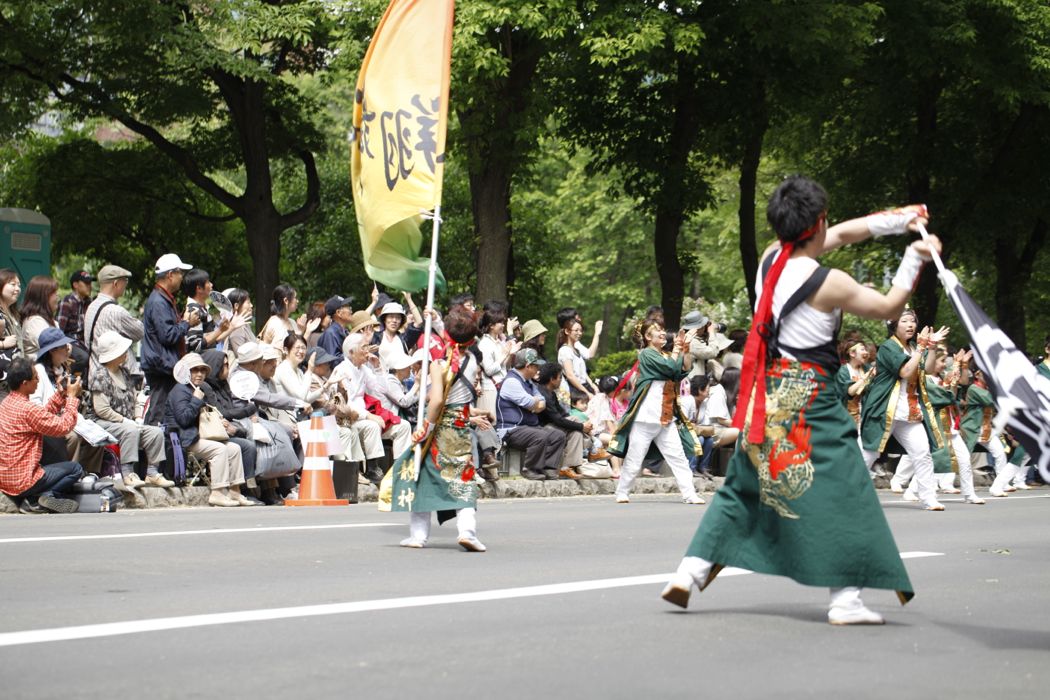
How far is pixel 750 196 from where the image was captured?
3284cm

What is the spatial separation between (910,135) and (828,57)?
333 inches

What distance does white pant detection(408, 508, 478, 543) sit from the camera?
11.3 metres

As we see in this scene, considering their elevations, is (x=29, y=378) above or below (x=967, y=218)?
below

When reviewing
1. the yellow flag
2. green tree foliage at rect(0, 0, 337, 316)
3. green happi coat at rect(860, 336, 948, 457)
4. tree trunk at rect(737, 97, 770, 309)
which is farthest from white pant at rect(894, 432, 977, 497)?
green tree foliage at rect(0, 0, 337, 316)

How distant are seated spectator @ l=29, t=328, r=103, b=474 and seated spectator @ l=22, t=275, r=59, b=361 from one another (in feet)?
1.74

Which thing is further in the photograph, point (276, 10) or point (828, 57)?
point (828, 57)

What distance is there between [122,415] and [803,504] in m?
9.18

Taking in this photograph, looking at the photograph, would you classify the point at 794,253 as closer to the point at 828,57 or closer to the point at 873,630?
the point at 873,630

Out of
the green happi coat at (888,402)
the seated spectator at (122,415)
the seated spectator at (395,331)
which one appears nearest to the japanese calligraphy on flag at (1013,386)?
the seated spectator at (122,415)

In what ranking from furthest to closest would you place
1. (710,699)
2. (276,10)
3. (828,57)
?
(828,57), (276,10), (710,699)

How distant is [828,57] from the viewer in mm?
30328

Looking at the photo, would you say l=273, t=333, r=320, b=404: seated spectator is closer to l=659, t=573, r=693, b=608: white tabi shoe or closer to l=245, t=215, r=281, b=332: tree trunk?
l=659, t=573, r=693, b=608: white tabi shoe

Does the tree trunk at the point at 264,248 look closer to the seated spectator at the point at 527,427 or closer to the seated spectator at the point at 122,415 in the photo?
the seated spectator at the point at 527,427

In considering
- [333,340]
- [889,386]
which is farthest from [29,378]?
Result: [889,386]
